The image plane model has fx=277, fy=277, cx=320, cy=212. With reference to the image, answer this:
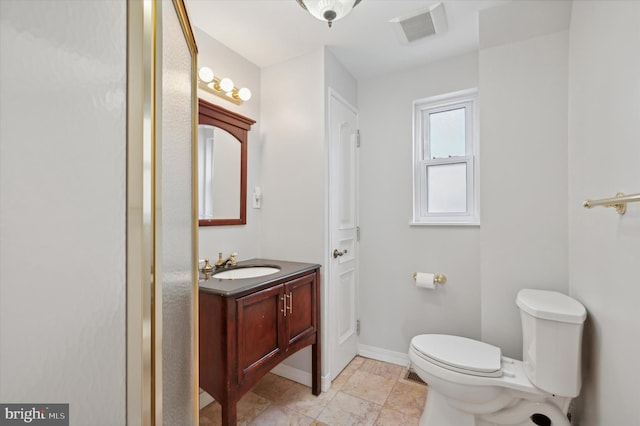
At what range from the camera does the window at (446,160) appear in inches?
85.8

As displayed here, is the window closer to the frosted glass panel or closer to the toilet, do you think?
the toilet

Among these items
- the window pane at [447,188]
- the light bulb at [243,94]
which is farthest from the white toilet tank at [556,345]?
the light bulb at [243,94]

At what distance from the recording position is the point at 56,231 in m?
0.32

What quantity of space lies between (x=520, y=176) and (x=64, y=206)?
2006 millimetres

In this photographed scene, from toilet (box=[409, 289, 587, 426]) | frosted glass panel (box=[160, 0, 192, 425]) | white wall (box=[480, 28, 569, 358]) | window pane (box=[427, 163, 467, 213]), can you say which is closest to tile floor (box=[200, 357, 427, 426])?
toilet (box=[409, 289, 587, 426])

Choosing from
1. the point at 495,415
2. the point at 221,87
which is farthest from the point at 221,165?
the point at 495,415

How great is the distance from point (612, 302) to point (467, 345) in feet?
2.41

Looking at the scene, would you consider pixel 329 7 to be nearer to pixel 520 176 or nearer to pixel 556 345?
pixel 520 176

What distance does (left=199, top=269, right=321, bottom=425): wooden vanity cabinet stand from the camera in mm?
1307

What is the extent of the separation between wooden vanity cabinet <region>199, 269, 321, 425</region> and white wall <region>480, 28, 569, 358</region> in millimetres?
1228

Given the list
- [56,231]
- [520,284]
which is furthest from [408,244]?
[56,231]

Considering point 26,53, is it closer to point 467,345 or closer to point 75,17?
point 75,17

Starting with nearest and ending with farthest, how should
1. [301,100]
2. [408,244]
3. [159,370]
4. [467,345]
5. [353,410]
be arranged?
[159,370] < [467,345] < [353,410] < [301,100] < [408,244]

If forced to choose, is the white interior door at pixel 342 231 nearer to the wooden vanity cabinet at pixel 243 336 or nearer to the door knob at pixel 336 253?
the door knob at pixel 336 253
